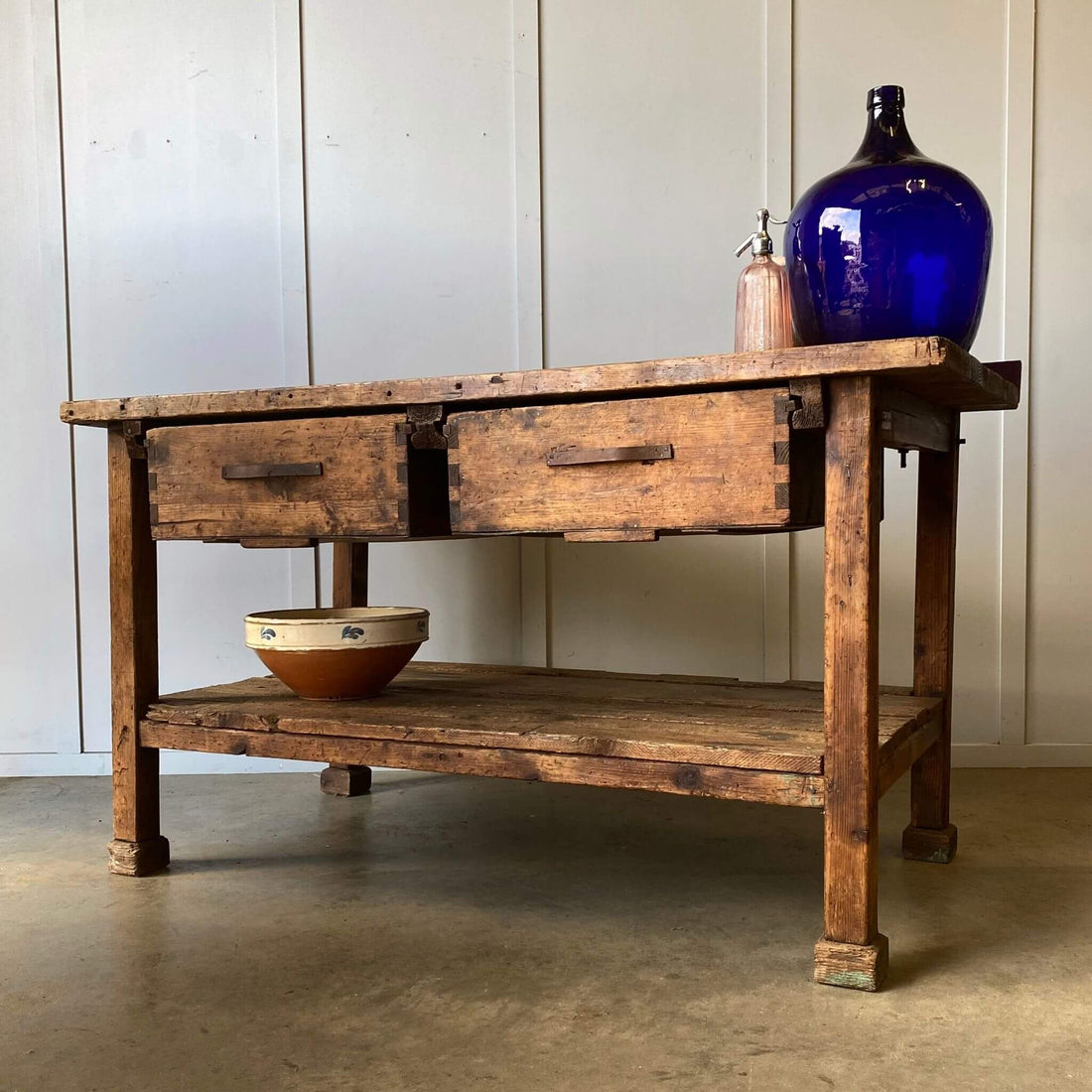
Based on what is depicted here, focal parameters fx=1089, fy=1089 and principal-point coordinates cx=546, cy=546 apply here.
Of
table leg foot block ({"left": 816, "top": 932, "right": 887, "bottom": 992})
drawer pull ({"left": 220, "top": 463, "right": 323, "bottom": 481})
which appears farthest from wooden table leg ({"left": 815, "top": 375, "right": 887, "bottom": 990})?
drawer pull ({"left": 220, "top": 463, "right": 323, "bottom": 481})

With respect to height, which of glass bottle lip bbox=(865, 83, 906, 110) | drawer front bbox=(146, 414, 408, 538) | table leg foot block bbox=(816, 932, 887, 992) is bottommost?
table leg foot block bbox=(816, 932, 887, 992)

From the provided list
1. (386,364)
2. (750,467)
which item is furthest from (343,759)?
(386,364)

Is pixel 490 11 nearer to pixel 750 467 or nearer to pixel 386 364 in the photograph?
pixel 386 364

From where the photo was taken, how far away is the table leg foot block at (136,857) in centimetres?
193

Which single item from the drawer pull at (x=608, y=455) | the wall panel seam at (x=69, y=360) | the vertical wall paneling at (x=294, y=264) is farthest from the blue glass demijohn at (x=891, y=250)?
the wall panel seam at (x=69, y=360)

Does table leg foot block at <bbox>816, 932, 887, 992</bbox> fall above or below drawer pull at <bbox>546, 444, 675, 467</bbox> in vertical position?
below

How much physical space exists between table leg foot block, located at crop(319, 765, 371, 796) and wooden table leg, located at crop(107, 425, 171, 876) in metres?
0.60

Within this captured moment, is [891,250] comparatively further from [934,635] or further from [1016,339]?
[1016,339]

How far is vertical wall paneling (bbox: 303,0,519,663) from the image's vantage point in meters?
2.73

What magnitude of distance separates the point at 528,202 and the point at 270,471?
1.29 meters

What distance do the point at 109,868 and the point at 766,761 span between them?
48.6 inches

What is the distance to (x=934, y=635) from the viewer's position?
6.55 ft

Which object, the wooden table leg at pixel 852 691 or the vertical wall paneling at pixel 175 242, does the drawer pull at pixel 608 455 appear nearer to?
the wooden table leg at pixel 852 691

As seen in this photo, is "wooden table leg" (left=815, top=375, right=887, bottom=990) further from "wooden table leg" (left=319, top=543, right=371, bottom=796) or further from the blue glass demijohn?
"wooden table leg" (left=319, top=543, right=371, bottom=796)
